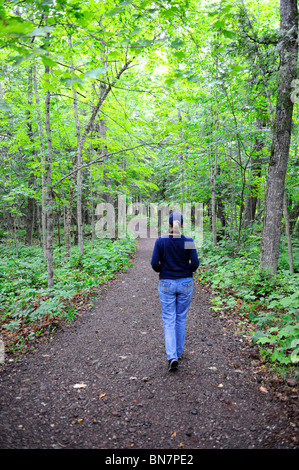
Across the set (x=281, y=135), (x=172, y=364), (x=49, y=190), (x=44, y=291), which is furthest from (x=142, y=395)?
(x=281, y=135)

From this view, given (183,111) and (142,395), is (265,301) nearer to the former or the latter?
(142,395)

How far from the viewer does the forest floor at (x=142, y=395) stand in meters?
2.55

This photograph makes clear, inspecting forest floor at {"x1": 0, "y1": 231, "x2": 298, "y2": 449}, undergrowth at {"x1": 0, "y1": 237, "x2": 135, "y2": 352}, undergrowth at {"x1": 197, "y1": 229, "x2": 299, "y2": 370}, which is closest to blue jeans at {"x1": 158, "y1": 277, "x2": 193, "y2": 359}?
forest floor at {"x1": 0, "y1": 231, "x2": 298, "y2": 449}

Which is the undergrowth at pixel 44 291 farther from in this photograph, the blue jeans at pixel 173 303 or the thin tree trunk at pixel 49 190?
the blue jeans at pixel 173 303

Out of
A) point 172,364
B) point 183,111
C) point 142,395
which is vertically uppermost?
point 183,111

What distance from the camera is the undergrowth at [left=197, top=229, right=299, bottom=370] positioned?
3545 millimetres

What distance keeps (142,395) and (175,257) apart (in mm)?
1878

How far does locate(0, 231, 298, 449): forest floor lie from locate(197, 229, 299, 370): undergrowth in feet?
1.17

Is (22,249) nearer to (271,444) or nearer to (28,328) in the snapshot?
(28,328)

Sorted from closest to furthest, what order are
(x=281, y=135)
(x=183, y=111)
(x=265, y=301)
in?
(x=265, y=301)
(x=281, y=135)
(x=183, y=111)

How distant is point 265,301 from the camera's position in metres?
5.72

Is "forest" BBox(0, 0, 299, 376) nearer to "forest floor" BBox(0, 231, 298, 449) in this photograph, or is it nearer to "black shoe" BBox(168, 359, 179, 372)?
"forest floor" BBox(0, 231, 298, 449)

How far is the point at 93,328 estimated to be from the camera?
5.36m
